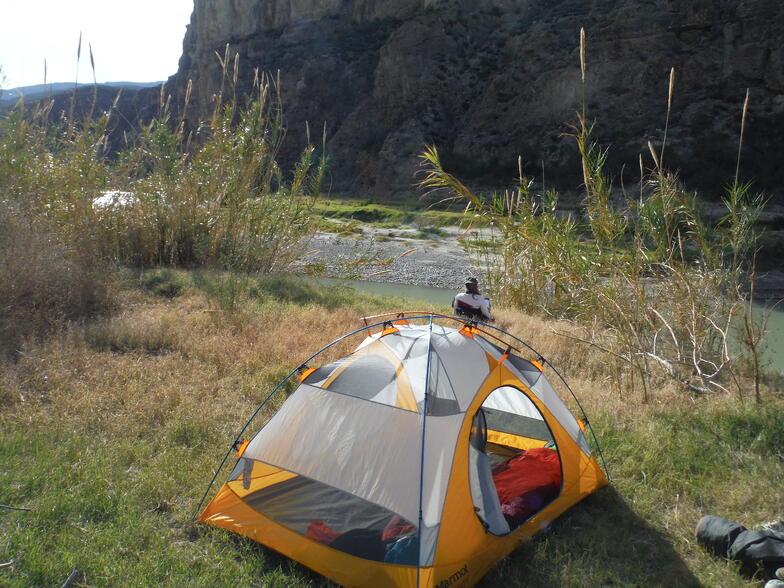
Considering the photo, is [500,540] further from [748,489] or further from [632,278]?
[632,278]

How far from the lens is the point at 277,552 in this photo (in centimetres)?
341

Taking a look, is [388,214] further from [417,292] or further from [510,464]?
[510,464]

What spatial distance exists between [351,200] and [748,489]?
3028 cm

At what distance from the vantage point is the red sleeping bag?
375 cm

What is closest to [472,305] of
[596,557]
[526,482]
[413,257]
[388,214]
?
[526,482]

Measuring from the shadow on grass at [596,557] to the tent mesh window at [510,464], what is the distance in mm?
181

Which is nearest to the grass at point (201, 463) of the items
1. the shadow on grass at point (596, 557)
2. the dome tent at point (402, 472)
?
the shadow on grass at point (596, 557)

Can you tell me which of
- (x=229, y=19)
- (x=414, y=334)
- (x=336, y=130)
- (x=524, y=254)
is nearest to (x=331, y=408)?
(x=414, y=334)

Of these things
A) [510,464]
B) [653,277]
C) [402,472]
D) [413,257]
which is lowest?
[413,257]

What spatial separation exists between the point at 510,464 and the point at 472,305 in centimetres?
327

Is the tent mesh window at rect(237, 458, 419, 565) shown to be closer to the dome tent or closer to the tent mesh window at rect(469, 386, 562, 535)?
the dome tent

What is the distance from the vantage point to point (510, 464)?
4.23 meters

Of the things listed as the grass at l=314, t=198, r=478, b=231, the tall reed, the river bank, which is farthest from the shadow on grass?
the grass at l=314, t=198, r=478, b=231

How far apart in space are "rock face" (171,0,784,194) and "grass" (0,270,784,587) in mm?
20656
